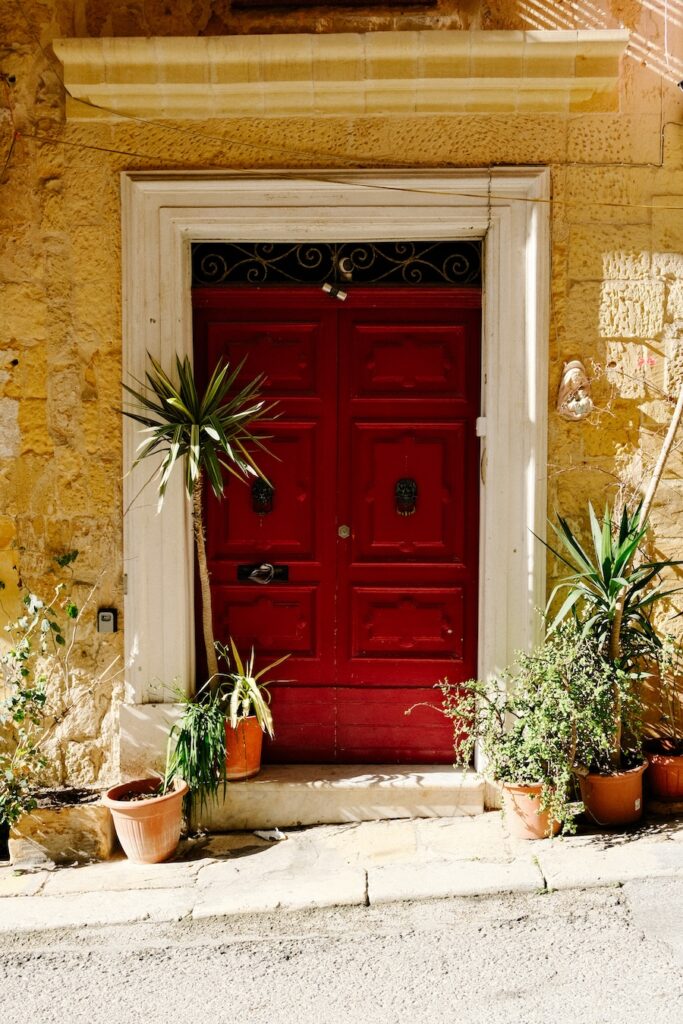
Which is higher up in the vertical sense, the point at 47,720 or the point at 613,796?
the point at 47,720

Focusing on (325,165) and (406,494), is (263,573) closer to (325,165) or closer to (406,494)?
(406,494)

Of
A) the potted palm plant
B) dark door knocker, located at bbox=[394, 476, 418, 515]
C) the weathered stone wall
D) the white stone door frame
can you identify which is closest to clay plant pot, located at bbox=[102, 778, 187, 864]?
the potted palm plant

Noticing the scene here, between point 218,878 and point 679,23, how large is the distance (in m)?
4.72

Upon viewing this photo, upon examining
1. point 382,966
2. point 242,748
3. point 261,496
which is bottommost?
point 382,966

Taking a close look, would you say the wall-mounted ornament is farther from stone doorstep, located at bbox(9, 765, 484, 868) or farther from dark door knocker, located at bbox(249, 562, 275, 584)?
stone doorstep, located at bbox(9, 765, 484, 868)

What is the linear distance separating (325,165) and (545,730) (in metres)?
2.94

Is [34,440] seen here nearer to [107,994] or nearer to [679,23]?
[107,994]

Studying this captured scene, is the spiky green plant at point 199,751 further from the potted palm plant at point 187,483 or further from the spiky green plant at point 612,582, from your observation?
the spiky green plant at point 612,582

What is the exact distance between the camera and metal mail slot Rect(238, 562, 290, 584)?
522cm

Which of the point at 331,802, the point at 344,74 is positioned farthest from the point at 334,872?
the point at 344,74

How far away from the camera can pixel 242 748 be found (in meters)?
4.91

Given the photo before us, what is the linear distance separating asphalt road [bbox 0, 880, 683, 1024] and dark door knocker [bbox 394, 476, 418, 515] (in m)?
1.97

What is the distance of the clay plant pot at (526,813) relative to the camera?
4566mm

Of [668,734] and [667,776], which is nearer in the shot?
[667,776]
